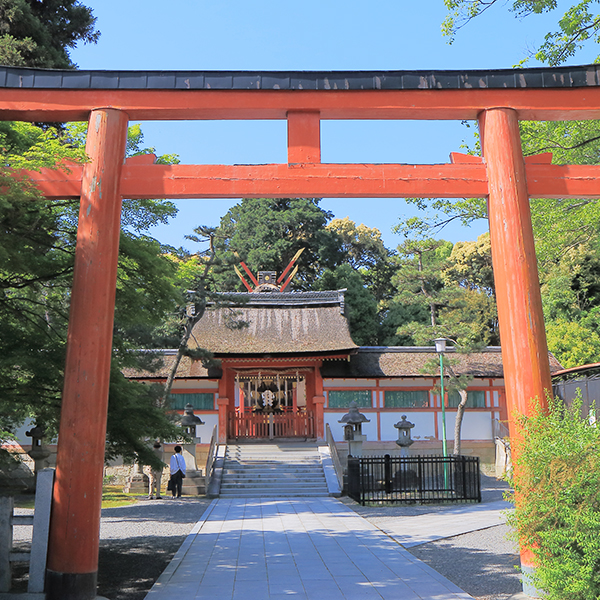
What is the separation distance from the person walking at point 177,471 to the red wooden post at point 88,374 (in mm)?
10246

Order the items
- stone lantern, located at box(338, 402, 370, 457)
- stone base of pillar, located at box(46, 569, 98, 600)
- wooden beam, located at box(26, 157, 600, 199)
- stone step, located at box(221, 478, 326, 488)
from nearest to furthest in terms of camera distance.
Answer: stone base of pillar, located at box(46, 569, 98, 600) → wooden beam, located at box(26, 157, 600, 199) → stone step, located at box(221, 478, 326, 488) → stone lantern, located at box(338, 402, 370, 457)

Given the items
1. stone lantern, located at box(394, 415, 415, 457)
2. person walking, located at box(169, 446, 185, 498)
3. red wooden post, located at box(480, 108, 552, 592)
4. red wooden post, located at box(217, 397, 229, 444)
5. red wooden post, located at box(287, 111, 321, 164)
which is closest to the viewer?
red wooden post, located at box(480, 108, 552, 592)

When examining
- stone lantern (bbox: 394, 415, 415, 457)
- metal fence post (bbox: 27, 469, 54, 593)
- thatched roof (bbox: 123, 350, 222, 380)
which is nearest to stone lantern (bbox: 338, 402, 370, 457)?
stone lantern (bbox: 394, 415, 415, 457)

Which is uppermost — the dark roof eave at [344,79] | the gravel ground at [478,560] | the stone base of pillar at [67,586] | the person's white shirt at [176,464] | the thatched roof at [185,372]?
the dark roof eave at [344,79]

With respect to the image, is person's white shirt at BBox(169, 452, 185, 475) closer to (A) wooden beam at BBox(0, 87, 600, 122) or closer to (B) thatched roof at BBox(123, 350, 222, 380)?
(B) thatched roof at BBox(123, 350, 222, 380)

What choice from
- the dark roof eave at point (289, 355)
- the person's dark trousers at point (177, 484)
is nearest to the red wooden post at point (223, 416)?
the dark roof eave at point (289, 355)

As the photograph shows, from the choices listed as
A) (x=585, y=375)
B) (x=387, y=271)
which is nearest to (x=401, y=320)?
(x=387, y=271)

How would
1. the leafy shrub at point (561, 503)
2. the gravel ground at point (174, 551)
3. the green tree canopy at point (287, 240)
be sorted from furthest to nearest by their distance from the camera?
the green tree canopy at point (287, 240), the gravel ground at point (174, 551), the leafy shrub at point (561, 503)

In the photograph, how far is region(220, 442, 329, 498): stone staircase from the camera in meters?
17.2

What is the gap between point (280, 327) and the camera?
81.5ft

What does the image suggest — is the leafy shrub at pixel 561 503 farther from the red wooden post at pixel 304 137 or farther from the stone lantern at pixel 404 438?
the stone lantern at pixel 404 438

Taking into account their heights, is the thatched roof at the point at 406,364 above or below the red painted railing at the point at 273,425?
above

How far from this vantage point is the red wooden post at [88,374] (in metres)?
5.63

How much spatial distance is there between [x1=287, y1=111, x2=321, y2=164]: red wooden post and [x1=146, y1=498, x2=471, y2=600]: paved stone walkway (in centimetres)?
475
